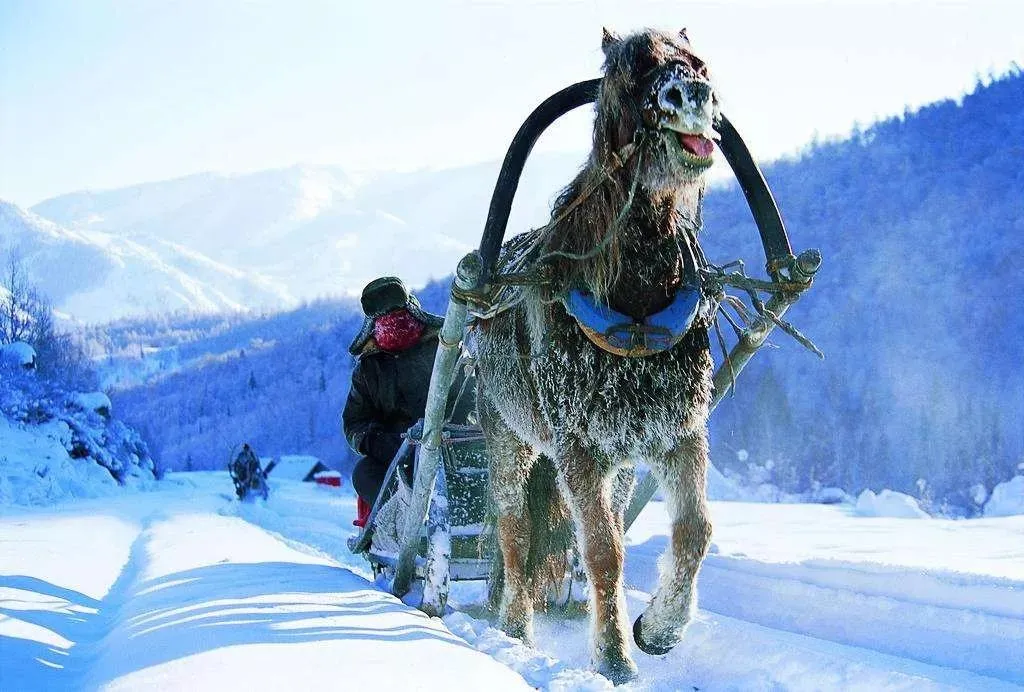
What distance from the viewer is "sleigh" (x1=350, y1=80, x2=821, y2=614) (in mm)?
3309

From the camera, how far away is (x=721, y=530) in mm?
8078

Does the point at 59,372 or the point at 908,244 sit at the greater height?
the point at 908,244

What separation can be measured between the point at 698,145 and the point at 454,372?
1.57 meters

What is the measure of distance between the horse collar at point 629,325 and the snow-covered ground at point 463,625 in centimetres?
114

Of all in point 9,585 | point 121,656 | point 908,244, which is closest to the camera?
point 121,656

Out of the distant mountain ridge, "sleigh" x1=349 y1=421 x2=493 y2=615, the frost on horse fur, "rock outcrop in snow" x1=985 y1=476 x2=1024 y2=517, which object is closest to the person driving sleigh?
"sleigh" x1=349 y1=421 x2=493 y2=615

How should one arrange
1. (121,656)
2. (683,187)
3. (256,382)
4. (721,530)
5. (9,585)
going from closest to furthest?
(121,656) → (683,187) → (9,585) → (721,530) → (256,382)

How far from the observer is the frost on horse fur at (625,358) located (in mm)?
3047

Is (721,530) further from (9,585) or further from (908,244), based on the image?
(908,244)

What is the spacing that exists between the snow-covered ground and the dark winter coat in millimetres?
990

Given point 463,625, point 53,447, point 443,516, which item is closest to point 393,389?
point 443,516

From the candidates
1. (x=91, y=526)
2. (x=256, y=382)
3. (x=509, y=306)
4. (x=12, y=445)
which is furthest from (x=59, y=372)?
(x=256, y=382)

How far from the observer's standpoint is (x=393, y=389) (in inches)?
217

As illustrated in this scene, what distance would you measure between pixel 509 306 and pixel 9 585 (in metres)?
2.59
